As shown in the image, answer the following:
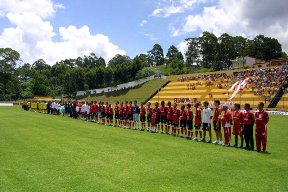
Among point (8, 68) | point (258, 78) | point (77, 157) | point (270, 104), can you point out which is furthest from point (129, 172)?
point (8, 68)

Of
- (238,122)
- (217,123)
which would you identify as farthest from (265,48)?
(238,122)

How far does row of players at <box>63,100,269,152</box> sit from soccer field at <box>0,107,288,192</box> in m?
0.90

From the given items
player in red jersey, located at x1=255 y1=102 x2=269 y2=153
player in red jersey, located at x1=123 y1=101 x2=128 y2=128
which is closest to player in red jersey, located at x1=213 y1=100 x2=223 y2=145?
player in red jersey, located at x1=255 y1=102 x2=269 y2=153

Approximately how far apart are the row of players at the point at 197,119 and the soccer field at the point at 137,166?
90 centimetres

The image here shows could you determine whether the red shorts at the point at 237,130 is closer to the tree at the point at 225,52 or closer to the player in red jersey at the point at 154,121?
the player in red jersey at the point at 154,121

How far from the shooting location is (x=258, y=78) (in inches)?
2002

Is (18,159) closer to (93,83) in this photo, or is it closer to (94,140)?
(94,140)

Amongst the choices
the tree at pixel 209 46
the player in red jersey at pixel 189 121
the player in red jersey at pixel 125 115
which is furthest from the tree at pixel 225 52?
the player in red jersey at pixel 189 121

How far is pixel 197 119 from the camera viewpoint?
1678cm

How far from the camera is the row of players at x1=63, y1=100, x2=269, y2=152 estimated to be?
13.8 meters

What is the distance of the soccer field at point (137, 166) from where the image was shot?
26.6 feet

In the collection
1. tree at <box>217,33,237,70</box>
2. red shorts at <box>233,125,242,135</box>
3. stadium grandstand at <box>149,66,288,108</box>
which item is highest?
tree at <box>217,33,237,70</box>

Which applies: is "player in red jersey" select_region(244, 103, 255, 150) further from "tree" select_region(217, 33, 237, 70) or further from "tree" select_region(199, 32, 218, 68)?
"tree" select_region(199, 32, 218, 68)

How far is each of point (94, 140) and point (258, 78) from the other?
40312mm
